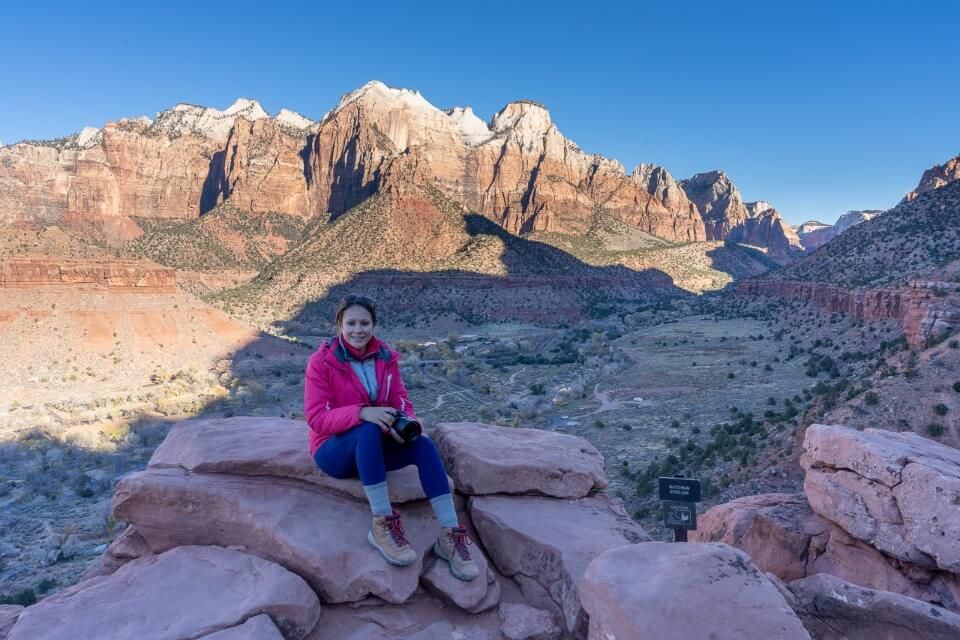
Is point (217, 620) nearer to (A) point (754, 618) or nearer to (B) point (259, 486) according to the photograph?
(B) point (259, 486)

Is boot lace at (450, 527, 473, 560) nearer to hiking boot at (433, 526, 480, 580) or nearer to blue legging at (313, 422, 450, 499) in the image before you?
hiking boot at (433, 526, 480, 580)

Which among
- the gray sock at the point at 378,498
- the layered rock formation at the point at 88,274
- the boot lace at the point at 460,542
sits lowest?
the boot lace at the point at 460,542

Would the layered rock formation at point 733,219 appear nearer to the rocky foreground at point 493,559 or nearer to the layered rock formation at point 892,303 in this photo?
the layered rock formation at point 892,303

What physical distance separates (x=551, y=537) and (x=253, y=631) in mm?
2722

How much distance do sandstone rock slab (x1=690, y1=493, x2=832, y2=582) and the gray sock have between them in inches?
228

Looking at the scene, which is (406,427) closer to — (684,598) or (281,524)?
(281,524)

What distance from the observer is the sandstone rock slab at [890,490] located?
530 centimetres

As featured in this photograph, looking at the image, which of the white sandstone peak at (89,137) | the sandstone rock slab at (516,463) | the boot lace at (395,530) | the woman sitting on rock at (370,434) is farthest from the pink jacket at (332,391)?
the white sandstone peak at (89,137)

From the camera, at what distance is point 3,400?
26859 millimetres

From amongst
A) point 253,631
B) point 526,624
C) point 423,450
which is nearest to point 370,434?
point 423,450

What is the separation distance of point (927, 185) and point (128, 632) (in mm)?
126566

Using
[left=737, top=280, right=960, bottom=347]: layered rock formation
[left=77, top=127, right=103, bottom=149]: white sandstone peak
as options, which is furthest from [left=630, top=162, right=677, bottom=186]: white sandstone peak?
[left=77, top=127, right=103, bottom=149]: white sandstone peak

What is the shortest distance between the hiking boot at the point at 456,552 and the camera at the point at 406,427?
3.01ft

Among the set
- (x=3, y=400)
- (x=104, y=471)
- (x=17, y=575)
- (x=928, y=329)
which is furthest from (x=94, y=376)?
(x=928, y=329)
